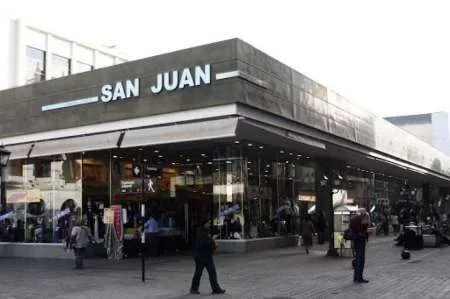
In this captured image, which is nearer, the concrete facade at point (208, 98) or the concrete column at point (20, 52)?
the concrete facade at point (208, 98)

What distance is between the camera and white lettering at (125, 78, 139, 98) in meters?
20.1

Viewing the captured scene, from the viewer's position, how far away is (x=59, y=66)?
170ft

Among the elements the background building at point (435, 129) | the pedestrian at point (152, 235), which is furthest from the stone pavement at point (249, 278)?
the background building at point (435, 129)

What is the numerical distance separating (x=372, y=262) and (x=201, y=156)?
8.73 meters

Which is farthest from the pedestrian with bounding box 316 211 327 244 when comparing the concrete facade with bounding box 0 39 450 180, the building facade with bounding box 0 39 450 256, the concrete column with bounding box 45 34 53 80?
the concrete column with bounding box 45 34 53 80

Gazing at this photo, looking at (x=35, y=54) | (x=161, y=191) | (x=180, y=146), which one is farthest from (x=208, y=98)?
(x=35, y=54)

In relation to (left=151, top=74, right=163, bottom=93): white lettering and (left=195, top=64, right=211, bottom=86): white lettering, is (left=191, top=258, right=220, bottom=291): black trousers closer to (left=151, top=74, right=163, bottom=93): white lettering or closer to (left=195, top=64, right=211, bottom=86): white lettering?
(left=195, top=64, right=211, bottom=86): white lettering

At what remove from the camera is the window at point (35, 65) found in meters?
48.6

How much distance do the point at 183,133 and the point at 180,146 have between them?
387 centimetres

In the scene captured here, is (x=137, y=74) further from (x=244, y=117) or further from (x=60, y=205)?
(x=60, y=205)

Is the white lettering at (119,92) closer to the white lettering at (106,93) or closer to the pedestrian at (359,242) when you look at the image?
the white lettering at (106,93)

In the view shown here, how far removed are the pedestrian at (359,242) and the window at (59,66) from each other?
4116cm

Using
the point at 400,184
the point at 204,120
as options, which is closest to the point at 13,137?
the point at 204,120

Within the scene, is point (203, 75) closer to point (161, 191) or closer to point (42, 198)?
point (161, 191)
